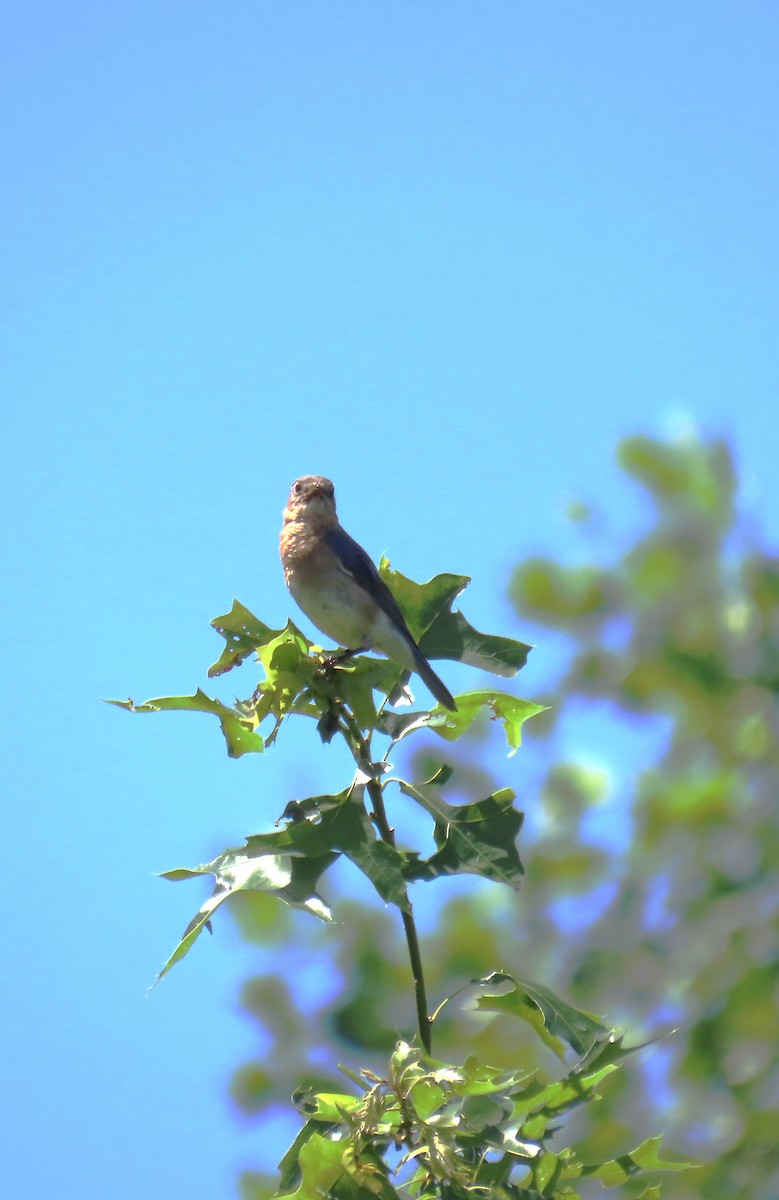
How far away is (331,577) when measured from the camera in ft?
14.4

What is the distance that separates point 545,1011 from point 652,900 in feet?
10.2

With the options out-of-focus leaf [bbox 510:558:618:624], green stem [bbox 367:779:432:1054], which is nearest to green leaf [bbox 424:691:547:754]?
green stem [bbox 367:779:432:1054]

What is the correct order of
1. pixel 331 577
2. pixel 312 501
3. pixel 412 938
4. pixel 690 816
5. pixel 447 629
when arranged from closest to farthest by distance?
pixel 412 938
pixel 447 629
pixel 331 577
pixel 312 501
pixel 690 816

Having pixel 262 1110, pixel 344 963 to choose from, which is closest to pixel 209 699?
pixel 262 1110

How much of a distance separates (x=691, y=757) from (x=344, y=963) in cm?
184

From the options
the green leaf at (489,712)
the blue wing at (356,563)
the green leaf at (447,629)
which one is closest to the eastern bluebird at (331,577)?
the blue wing at (356,563)

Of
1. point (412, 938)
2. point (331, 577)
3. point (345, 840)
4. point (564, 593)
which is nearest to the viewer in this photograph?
point (412, 938)

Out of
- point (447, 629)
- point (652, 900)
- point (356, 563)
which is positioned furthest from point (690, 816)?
point (447, 629)

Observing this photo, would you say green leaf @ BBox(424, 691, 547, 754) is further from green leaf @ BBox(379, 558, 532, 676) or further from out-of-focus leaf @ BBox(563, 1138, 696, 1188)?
out-of-focus leaf @ BBox(563, 1138, 696, 1188)

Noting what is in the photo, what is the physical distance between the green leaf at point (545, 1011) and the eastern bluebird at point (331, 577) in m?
1.51

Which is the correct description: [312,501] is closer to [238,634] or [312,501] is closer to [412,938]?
[238,634]

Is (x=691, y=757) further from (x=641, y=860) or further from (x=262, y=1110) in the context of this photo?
(x=262, y=1110)

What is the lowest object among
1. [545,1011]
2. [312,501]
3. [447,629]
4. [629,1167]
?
[629,1167]

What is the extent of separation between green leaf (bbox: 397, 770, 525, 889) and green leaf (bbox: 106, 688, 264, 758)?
0.38m
